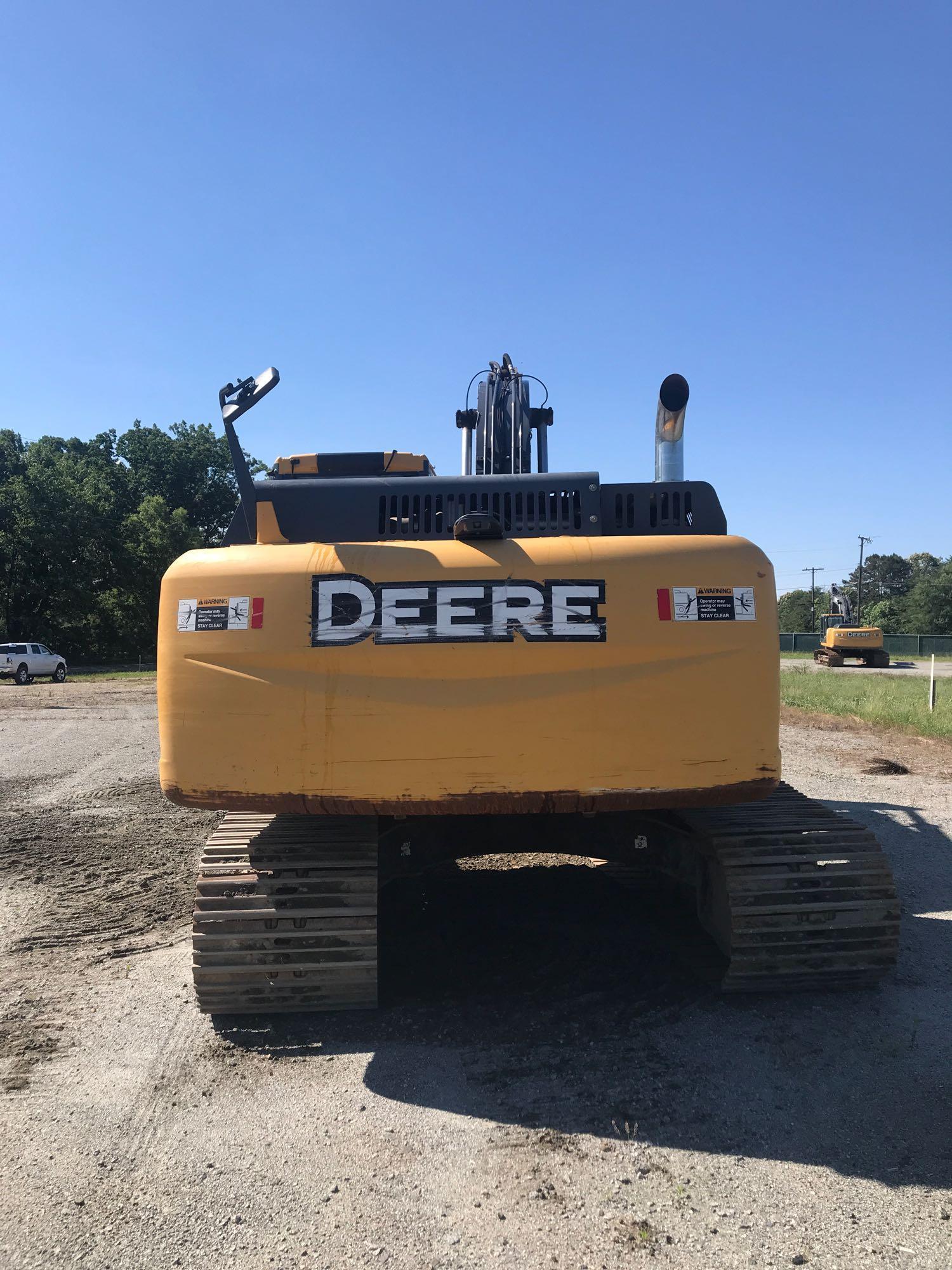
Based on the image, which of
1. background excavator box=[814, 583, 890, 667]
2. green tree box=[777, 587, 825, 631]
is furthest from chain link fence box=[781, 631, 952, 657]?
green tree box=[777, 587, 825, 631]

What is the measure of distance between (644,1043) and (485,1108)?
0.83 m

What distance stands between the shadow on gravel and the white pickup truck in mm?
29354

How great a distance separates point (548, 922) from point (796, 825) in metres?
1.63

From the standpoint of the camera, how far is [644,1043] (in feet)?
12.2

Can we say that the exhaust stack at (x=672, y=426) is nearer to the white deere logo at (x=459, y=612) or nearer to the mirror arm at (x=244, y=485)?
the white deere logo at (x=459, y=612)

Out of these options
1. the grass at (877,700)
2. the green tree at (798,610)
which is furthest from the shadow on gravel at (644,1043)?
the green tree at (798,610)

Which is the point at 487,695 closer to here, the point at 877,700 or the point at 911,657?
the point at 877,700

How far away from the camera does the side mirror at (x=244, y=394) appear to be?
13.7 ft

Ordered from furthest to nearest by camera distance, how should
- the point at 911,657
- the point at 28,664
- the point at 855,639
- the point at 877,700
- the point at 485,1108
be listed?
1. the point at 911,657
2. the point at 855,639
3. the point at 28,664
4. the point at 877,700
5. the point at 485,1108

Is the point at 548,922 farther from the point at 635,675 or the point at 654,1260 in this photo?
the point at 654,1260

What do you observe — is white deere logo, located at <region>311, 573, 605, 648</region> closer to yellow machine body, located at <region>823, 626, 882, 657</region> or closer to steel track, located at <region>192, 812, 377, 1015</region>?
steel track, located at <region>192, 812, 377, 1015</region>

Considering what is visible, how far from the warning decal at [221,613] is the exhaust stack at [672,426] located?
220cm

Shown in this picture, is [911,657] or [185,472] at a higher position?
[185,472]

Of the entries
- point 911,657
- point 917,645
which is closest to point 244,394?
point 911,657
